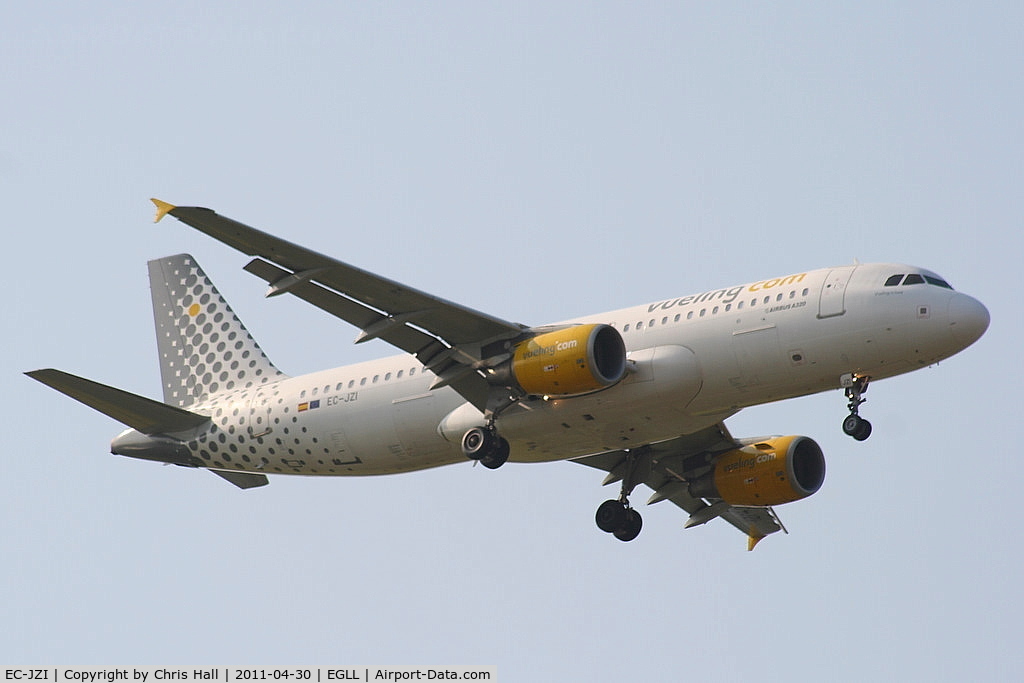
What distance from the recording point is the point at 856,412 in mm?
34781

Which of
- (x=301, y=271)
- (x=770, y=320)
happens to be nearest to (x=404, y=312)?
(x=301, y=271)

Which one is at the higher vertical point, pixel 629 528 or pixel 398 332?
pixel 398 332

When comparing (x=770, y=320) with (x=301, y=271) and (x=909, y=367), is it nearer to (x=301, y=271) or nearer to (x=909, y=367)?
(x=909, y=367)

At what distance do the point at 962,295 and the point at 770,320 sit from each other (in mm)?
4286

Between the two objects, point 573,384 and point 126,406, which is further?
point 126,406

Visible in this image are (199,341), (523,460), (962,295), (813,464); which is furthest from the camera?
(199,341)

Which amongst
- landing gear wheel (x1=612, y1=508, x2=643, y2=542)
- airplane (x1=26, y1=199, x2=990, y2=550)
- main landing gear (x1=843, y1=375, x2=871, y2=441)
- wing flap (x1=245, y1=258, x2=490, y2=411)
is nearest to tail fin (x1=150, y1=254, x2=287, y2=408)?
airplane (x1=26, y1=199, x2=990, y2=550)

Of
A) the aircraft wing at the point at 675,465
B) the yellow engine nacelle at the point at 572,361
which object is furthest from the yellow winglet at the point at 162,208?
the aircraft wing at the point at 675,465

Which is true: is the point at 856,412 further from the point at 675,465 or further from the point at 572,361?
the point at 675,465

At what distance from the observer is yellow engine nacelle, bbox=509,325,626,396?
1355 inches

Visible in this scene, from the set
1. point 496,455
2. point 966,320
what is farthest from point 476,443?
point 966,320

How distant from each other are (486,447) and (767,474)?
30.5 feet

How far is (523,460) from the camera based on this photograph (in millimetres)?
38531

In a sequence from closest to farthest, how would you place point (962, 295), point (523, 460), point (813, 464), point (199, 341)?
1. point (962, 295)
2. point (523, 460)
3. point (813, 464)
4. point (199, 341)
